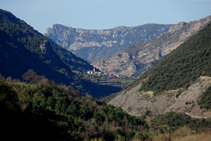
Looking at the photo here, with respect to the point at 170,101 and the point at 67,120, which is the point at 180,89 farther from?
the point at 67,120

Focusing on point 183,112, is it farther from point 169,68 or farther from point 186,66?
point 169,68

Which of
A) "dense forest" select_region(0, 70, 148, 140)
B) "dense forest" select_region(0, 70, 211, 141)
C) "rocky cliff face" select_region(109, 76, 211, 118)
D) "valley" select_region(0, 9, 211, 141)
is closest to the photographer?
"dense forest" select_region(0, 70, 211, 141)

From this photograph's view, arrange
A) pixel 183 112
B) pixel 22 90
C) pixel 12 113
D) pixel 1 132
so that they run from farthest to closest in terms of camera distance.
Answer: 1. pixel 183 112
2. pixel 22 90
3. pixel 12 113
4. pixel 1 132

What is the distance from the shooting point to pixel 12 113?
134ft

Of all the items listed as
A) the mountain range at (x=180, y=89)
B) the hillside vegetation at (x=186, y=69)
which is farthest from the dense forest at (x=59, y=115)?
the hillside vegetation at (x=186, y=69)

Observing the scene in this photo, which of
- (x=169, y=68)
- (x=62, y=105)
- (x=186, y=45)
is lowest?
(x=62, y=105)

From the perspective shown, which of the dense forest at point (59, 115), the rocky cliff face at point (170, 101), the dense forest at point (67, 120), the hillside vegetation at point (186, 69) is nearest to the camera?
the dense forest at point (67, 120)

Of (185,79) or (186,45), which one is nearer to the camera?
(185,79)

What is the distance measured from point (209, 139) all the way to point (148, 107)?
93.8 meters

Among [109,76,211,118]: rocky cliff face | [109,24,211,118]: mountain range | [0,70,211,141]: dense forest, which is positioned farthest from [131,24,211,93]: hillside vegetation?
[0,70,211,141]: dense forest

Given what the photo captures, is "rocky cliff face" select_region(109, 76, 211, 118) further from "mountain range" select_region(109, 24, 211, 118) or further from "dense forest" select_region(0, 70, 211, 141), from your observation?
"dense forest" select_region(0, 70, 211, 141)

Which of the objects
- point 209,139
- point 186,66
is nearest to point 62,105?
point 209,139

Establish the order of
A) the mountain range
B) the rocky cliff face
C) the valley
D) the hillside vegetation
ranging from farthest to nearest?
the hillside vegetation < the mountain range < the rocky cliff face < the valley

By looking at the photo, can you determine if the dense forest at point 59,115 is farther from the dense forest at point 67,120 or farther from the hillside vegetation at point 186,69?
the hillside vegetation at point 186,69
